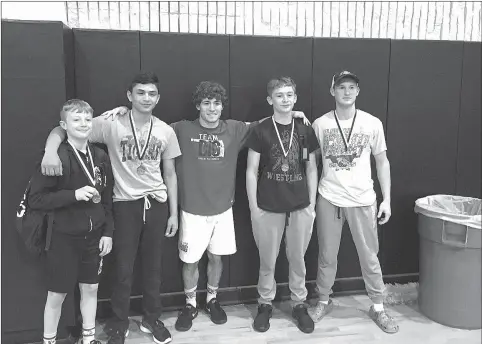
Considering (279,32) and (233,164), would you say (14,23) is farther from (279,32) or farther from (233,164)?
(279,32)

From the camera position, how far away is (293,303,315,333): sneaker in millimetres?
2945

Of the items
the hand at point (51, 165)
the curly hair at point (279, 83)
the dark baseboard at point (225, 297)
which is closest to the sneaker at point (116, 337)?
the dark baseboard at point (225, 297)

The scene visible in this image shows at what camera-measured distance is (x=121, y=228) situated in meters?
2.72

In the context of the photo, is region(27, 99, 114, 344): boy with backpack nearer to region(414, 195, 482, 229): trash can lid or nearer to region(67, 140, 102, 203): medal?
region(67, 140, 102, 203): medal

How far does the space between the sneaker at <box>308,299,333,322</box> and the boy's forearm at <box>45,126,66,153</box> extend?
1.99 m

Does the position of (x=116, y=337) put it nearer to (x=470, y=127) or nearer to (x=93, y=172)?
(x=93, y=172)

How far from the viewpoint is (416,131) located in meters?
3.51

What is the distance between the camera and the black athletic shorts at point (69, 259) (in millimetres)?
2402

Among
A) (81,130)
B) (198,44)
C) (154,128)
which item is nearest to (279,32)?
(198,44)

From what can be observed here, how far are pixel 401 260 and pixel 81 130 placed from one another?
2666 mm

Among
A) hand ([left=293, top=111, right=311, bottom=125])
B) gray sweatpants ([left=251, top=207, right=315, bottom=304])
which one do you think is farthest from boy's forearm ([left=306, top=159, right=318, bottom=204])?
hand ([left=293, top=111, right=311, bottom=125])

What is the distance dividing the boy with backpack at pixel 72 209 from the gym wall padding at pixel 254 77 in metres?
1.07

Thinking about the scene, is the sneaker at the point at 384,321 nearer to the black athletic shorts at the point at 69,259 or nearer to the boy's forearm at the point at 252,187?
the boy's forearm at the point at 252,187

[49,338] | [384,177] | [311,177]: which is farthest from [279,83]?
[49,338]
